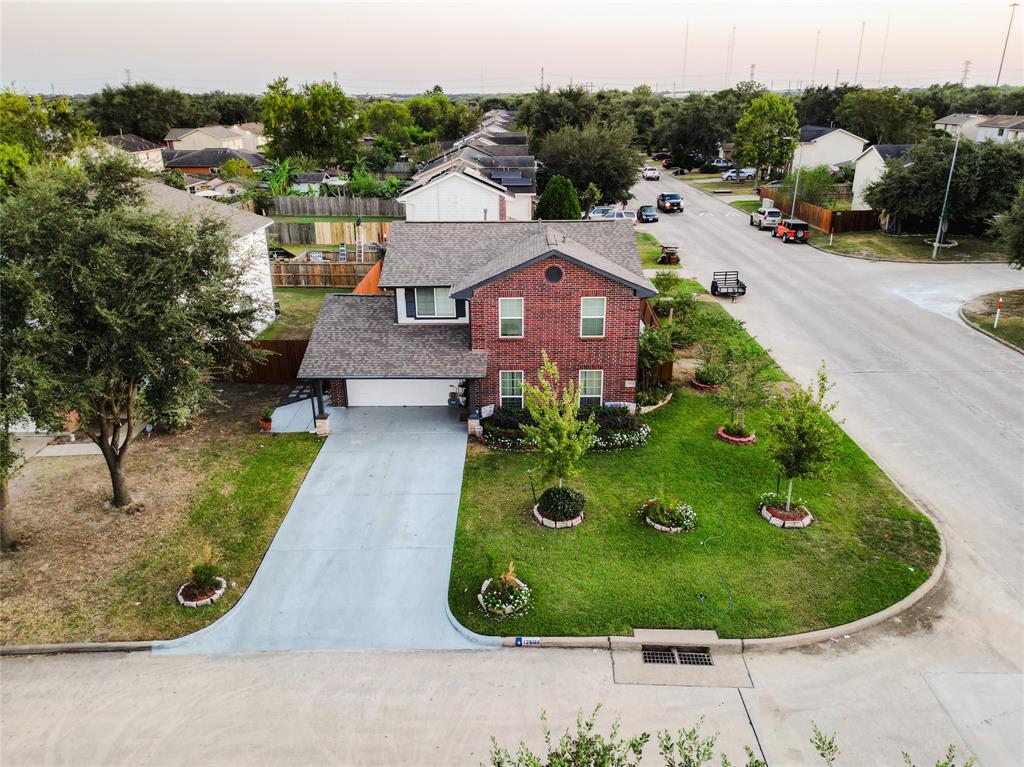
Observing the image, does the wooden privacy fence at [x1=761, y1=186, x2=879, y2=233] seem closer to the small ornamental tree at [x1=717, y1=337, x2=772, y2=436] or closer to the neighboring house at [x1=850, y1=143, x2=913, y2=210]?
the neighboring house at [x1=850, y1=143, x2=913, y2=210]

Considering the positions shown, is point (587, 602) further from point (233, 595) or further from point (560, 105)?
point (560, 105)

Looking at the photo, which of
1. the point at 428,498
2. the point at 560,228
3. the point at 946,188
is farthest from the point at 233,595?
the point at 946,188

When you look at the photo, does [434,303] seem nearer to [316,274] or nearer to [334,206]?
[316,274]

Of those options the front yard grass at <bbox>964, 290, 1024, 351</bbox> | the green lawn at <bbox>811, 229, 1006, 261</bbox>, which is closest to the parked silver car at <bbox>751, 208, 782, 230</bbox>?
the green lawn at <bbox>811, 229, 1006, 261</bbox>

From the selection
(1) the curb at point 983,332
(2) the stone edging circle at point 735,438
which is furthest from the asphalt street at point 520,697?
(1) the curb at point 983,332

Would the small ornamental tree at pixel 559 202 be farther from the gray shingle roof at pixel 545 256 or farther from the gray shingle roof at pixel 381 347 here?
the gray shingle roof at pixel 381 347

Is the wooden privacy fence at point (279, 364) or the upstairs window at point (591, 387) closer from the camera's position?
the upstairs window at point (591, 387)
